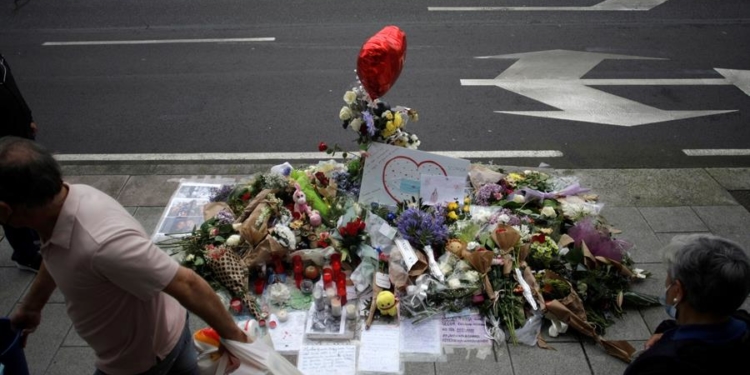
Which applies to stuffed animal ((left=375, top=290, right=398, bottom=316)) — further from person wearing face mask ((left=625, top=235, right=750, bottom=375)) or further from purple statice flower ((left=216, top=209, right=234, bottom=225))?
person wearing face mask ((left=625, top=235, right=750, bottom=375))

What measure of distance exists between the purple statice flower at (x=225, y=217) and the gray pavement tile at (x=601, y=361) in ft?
9.53

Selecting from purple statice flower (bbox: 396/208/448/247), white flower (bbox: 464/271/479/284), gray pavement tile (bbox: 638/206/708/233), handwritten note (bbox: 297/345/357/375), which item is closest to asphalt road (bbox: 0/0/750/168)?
gray pavement tile (bbox: 638/206/708/233)

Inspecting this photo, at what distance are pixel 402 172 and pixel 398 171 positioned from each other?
36 millimetres

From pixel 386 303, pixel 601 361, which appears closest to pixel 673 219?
pixel 601 361

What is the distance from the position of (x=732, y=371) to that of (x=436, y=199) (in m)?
2.91

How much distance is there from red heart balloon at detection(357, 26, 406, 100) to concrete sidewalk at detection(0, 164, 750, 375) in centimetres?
200

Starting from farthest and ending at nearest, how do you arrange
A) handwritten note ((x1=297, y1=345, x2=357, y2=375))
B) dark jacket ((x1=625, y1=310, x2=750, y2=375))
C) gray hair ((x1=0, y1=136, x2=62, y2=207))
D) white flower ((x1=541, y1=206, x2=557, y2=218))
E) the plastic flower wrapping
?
white flower ((x1=541, y1=206, x2=557, y2=218))
the plastic flower wrapping
handwritten note ((x1=297, y1=345, x2=357, y2=375))
dark jacket ((x1=625, y1=310, x2=750, y2=375))
gray hair ((x1=0, y1=136, x2=62, y2=207))

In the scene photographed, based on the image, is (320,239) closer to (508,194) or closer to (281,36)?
(508,194)

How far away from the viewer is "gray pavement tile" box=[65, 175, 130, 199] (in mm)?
5602

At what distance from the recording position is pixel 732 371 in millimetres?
2166

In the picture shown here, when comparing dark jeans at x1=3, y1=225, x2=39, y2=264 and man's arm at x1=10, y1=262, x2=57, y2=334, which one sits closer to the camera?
man's arm at x1=10, y1=262, x2=57, y2=334

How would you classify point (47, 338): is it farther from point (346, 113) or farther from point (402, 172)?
point (402, 172)

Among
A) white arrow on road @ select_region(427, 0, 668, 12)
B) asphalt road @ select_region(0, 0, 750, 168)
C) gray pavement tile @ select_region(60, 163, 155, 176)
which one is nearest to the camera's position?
gray pavement tile @ select_region(60, 163, 155, 176)

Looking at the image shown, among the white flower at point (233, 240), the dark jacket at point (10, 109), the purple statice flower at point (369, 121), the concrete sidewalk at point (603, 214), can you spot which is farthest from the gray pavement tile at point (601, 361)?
the dark jacket at point (10, 109)
